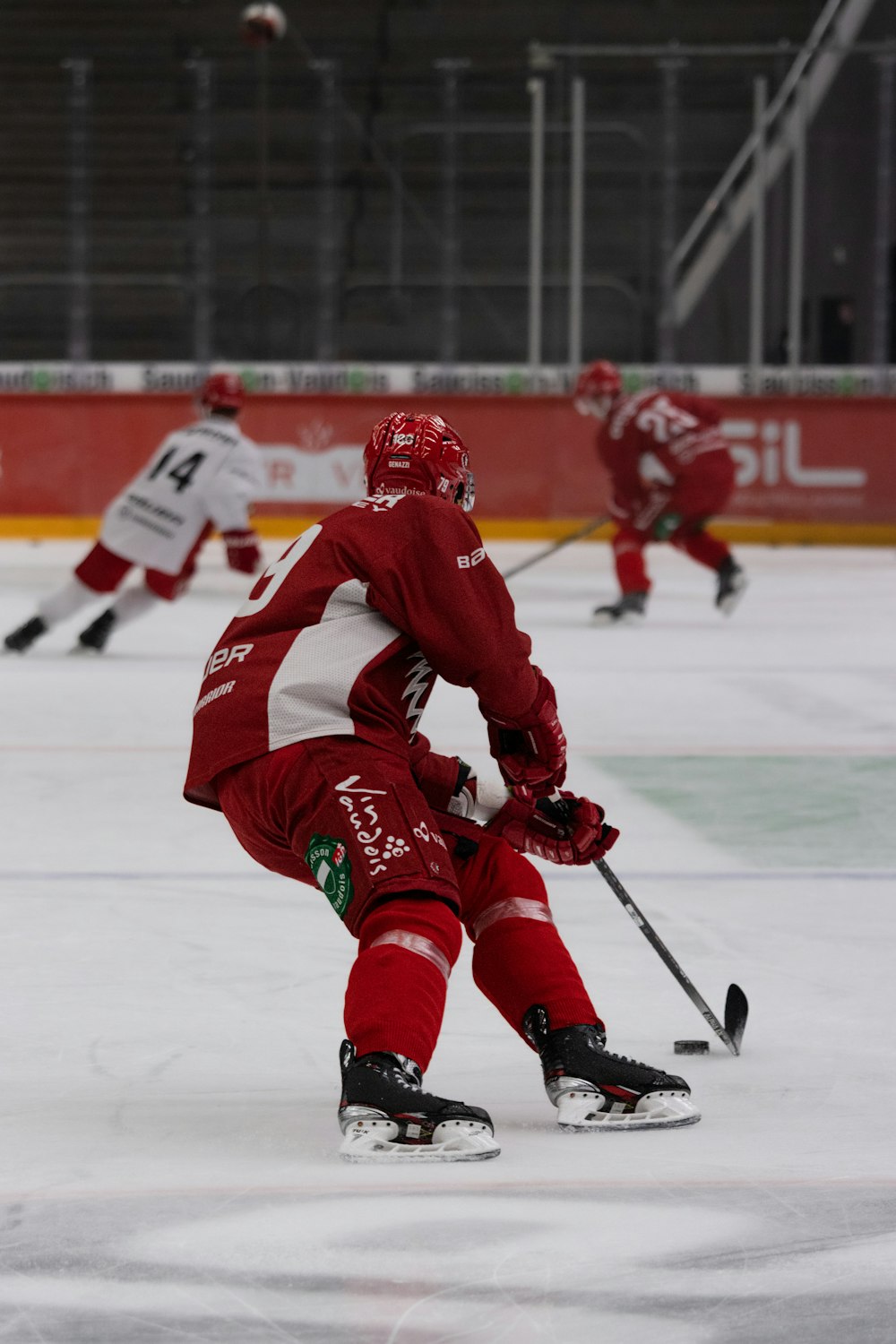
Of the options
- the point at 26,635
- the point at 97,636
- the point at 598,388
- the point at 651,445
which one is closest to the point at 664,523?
the point at 651,445

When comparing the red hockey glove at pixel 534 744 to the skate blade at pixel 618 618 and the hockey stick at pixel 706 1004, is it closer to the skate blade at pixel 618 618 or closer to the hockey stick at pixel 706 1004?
the hockey stick at pixel 706 1004

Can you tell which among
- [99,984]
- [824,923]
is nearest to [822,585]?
[824,923]

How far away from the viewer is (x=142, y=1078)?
2.73m

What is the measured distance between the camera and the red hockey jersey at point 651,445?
980cm

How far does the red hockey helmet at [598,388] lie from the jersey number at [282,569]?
719 cm

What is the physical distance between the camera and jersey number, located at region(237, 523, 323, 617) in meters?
2.61

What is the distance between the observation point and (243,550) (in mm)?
8117

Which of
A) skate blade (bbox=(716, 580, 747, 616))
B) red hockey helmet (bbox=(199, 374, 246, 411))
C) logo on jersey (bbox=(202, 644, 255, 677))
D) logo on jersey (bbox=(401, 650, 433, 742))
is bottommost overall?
skate blade (bbox=(716, 580, 747, 616))

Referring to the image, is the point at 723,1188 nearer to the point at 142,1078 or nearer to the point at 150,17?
the point at 142,1078

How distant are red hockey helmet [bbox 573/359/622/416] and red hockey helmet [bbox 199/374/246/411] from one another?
200cm

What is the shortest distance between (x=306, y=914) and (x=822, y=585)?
7.93m

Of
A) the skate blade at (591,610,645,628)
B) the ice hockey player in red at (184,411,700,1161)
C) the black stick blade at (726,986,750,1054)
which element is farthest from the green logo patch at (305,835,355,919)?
the skate blade at (591,610,645,628)

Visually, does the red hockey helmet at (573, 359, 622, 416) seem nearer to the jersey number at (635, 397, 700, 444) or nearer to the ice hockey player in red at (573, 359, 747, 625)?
the ice hockey player in red at (573, 359, 747, 625)

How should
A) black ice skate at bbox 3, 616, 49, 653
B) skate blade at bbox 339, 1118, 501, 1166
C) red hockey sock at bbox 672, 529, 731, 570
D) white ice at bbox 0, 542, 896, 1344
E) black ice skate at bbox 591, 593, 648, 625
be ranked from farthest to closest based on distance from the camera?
1. red hockey sock at bbox 672, 529, 731, 570
2. black ice skate at bbox 591, 593, 648, 625
3. black ice skate at bbox 3, 616, 49, 653
4. skate blade at bbox 339, 1118, 501, 1166
5. white ice at bbox 0, 542, 896, 1344
